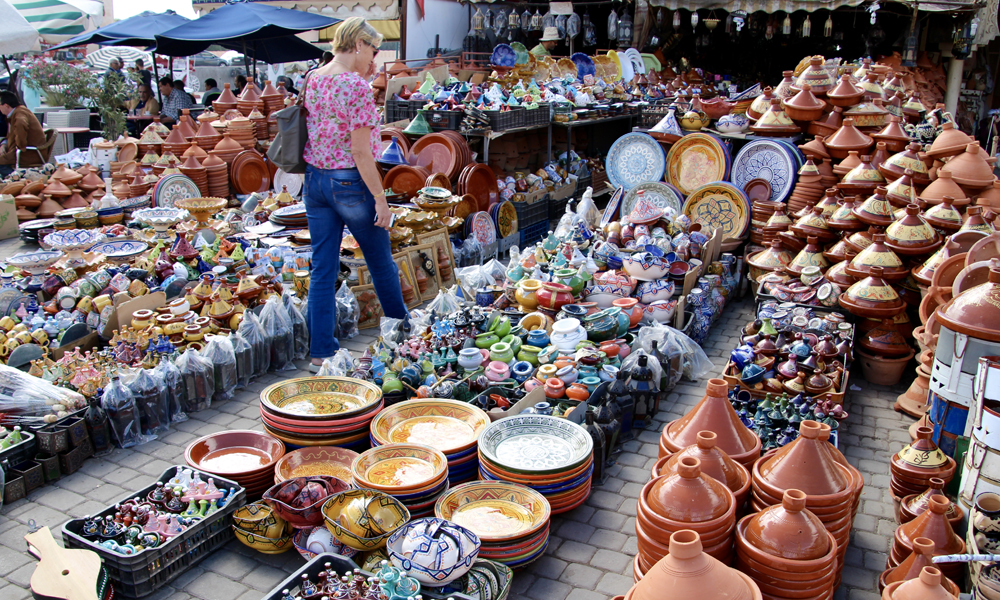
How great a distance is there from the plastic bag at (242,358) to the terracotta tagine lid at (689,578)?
125 inches

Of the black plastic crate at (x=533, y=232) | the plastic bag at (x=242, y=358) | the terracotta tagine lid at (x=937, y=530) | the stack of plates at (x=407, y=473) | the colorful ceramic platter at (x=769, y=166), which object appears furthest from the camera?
the black plastic crate at (x=533, y=232)

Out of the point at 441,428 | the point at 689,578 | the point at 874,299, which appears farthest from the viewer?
the point at 874,299

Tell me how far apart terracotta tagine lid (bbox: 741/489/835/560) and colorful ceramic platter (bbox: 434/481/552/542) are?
0.88 metres

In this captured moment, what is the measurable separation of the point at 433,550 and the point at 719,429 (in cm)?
123

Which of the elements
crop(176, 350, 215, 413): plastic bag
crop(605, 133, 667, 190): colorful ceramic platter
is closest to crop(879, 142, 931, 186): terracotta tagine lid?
crop(605, 133, 667, 190): colorful ceramic platter

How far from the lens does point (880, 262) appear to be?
4.61 metres

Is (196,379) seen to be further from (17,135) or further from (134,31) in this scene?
(134,31)

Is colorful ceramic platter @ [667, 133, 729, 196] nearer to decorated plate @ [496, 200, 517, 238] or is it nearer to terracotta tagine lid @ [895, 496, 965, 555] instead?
decorated plate @ [496, 200, 517, 238]

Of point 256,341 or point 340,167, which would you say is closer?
point 340,167

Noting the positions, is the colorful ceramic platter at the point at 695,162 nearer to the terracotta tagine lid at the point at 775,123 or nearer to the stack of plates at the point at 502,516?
the terracotta tagine lid at the point at 775,123

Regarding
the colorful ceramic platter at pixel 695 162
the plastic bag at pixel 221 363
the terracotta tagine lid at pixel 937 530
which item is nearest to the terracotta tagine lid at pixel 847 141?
the colorful ceramic platter at pixel 695 162

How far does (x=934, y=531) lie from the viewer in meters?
2.54

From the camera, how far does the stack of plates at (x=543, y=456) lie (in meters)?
3.10

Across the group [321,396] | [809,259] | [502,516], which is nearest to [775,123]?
[809,259]
